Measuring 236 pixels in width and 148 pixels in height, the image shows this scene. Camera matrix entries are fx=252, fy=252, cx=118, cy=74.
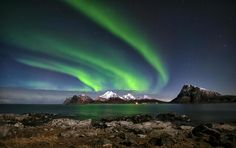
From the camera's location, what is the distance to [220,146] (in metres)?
25.9

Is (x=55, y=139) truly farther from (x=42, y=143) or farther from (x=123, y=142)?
(x=123, y=142)

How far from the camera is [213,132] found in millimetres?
33031

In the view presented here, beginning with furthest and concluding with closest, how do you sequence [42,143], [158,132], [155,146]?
[158,132] < [42,143] < [155,146]

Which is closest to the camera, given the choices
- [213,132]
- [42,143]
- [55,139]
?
[42,143]

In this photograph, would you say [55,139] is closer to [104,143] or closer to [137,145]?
[104,143]

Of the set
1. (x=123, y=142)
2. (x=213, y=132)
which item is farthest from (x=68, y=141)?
(x=213, y=132)

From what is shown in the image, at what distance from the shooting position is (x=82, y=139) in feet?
100

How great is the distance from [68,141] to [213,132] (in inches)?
735

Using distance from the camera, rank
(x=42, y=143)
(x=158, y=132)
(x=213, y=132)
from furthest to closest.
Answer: (x=158, y=132), (x=213, y=132), (x=42, y=143)

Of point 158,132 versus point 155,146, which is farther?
point 158,132

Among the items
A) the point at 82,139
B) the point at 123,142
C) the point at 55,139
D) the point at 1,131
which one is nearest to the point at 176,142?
the point at 123,142

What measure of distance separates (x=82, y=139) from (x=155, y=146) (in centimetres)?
942

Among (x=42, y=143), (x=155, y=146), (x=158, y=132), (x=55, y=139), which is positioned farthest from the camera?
(x=158, y=132)

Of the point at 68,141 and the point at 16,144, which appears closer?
the point at 16,144
